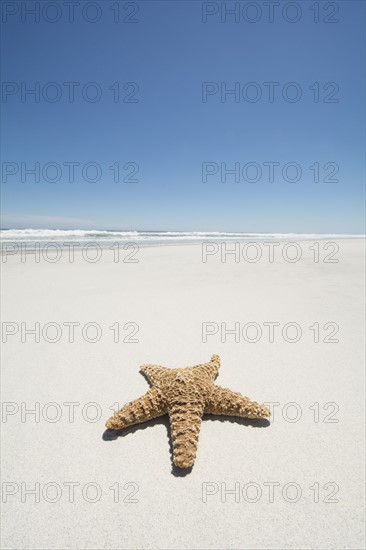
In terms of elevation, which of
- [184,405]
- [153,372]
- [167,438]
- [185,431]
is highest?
[153,372]

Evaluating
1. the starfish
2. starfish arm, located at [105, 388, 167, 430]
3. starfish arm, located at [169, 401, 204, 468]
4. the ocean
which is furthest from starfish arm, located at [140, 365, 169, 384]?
the ocean

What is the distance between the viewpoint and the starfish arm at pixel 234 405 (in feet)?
7.44

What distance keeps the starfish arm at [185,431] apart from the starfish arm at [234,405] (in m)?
0.11

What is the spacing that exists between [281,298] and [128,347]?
3.07 m

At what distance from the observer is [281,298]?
546cm

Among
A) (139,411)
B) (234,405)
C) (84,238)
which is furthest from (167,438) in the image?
(84,238)

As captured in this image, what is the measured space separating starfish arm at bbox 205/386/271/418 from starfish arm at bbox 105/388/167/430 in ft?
1.18

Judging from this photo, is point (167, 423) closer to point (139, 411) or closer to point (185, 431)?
point (139, 411)

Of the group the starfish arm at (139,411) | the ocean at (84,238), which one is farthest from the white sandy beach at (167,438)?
the ocean at (84,238)

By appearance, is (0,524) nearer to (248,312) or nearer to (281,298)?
(248,312)

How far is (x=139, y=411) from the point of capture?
2.20 metres

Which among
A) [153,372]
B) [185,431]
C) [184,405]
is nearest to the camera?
[185,431]

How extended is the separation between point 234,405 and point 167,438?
0.54 meters

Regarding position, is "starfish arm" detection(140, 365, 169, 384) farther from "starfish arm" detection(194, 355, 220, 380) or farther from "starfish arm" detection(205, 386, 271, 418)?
"starfish arm" detection(205, 386, 271, 418)
